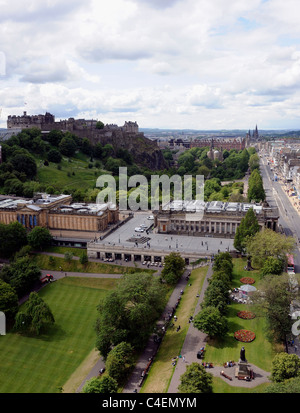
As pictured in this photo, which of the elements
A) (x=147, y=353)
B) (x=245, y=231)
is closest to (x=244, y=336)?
(x=147, y=353)

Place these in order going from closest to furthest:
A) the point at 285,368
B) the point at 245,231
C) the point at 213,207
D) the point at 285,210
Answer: the point at 285,368 < the point at 245,231 < the point at 213,207 < the point at 285,210

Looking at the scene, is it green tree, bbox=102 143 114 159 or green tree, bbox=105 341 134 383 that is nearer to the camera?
green tree, bbox=105 341 134 383

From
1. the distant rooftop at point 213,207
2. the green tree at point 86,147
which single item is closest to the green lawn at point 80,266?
the distant rooftop at point 213,207

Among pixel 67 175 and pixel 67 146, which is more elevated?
pixel 67 146

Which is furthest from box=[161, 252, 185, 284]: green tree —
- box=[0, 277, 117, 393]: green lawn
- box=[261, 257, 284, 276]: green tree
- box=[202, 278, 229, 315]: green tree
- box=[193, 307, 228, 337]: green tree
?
box=[193, 307, 228, 337]: green tree

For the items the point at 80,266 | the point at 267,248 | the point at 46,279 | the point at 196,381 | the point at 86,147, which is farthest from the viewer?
the point at 86,147

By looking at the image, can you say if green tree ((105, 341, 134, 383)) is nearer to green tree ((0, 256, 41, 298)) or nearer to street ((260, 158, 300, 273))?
green tree ((0, 256, 41, 298))

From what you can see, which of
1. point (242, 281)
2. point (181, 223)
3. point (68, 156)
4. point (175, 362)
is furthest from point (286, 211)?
point (68, 156)

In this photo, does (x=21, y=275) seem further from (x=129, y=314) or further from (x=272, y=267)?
(x=272, y=267)
